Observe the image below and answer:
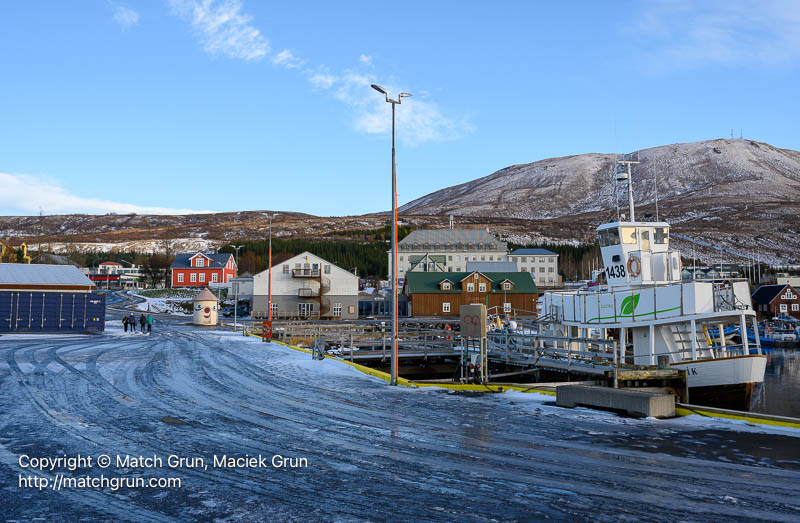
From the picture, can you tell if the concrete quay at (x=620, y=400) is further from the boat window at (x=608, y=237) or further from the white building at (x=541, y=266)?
the white building at (x=541, y=266)

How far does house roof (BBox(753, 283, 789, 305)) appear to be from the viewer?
303ft

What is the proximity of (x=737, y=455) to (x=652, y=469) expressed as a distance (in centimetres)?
206

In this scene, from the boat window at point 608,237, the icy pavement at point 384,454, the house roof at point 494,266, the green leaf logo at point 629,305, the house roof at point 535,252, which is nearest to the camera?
the icy pavement at point 384,454

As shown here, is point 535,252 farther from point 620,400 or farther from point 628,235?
point 620,400

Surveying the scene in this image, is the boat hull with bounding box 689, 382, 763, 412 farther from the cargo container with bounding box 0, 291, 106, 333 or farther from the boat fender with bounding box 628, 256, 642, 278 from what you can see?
the cargo container with bounding box 0, 291, 106, 333

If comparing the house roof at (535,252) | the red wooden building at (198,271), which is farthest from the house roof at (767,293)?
the red wooden building at (198,271)

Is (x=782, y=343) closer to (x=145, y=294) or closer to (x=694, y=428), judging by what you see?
(x=694, y=428)

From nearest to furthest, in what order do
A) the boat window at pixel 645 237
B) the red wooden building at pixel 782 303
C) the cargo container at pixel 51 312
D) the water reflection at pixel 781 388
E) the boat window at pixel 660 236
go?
the boat window at pixel 645 237 < the boat window at pixel 660 236 < the water reflection at pixel 781 388 < the cargo container at pixel 51 312 < the red wooden building at pixel 782 303

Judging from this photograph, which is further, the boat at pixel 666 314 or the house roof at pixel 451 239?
the house roof at pixel 451 239

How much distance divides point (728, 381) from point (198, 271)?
11153 cm

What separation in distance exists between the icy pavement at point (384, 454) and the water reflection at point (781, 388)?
17.1 metres

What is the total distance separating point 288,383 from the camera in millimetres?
18641

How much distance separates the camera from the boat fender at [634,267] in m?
24.6

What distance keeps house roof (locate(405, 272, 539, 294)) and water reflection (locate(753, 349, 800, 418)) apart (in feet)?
92.4
